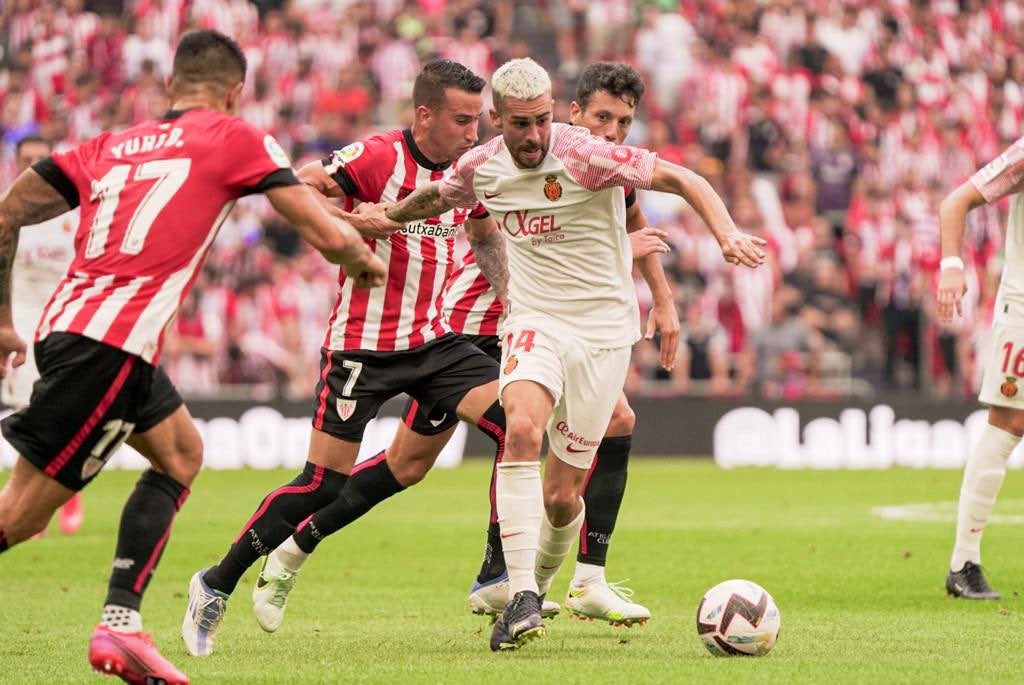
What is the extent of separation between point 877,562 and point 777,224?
13833 millimetres

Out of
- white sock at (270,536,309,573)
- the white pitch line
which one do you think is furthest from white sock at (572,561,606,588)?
the white pitch line

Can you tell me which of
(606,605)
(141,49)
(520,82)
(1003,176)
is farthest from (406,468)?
(141,49)

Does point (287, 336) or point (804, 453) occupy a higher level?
point (287, 336)

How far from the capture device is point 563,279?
7.62m

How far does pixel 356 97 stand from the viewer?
2531 centimetres

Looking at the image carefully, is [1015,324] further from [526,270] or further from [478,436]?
[478,436]

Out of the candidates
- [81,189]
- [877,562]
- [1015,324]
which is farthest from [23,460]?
[877,562]

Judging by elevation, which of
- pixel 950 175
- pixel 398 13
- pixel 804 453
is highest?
pixel 398 13

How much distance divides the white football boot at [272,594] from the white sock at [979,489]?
3.64 meters

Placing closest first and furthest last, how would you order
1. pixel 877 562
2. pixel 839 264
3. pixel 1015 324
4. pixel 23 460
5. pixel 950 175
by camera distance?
pixel 23 460 < pixel 1015 324 < pixel 877 562 < pixel 839 264 < pixel 950 175

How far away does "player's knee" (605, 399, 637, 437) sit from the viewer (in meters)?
8.54

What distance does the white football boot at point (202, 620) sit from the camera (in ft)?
24.4

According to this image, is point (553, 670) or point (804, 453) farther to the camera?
point (804, 453)

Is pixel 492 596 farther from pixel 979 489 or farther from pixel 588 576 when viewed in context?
pixel 979 489
